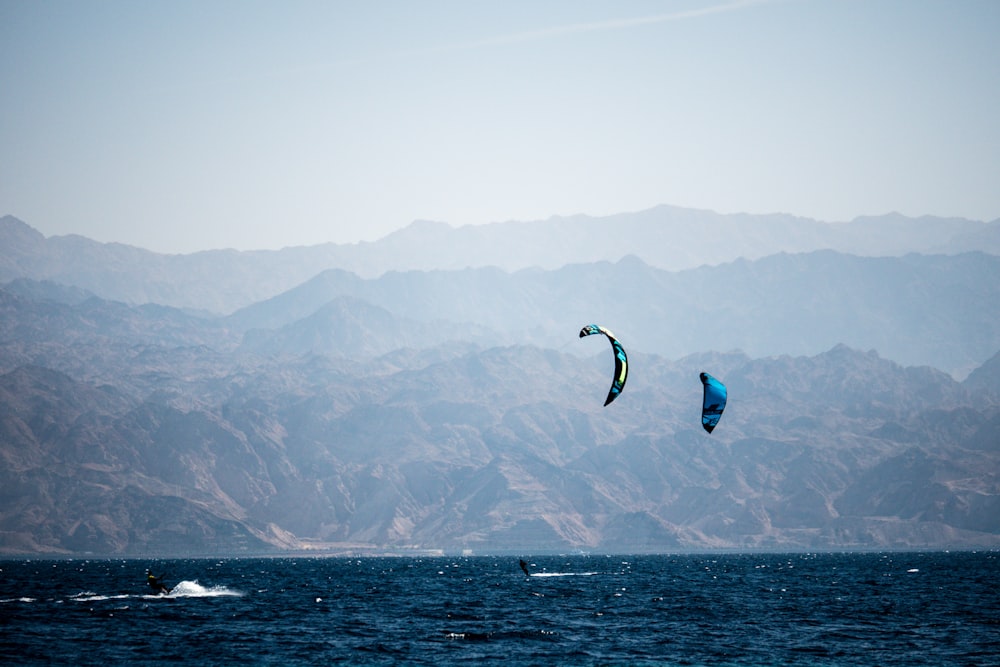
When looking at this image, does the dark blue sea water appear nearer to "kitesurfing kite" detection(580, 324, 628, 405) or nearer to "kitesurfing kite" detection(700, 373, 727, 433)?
"kitesurfing kite" detection(700, 373, 727, 433)

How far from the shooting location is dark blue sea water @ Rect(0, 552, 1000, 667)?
237 feet

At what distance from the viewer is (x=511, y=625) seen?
9006cm

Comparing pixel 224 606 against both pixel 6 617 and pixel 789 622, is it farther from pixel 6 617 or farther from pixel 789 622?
pixel 789 622

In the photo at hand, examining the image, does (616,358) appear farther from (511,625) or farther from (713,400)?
(511,625)

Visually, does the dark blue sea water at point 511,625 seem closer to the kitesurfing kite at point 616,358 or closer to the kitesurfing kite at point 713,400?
the kitesurfing kite at point 713,400

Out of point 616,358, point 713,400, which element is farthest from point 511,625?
point 713,400

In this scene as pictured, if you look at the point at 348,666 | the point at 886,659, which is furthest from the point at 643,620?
the point at 348,666

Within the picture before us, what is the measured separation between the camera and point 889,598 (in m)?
120

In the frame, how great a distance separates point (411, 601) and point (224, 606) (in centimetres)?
1884

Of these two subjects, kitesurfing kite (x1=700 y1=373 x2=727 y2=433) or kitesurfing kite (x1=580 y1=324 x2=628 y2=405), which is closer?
kitesurfing kite (x1=580 y1=324 x2=628 y2=405)

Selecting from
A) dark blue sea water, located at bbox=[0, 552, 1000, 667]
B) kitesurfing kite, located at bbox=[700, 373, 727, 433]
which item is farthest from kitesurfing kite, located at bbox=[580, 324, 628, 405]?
dark blue sea water, located at bbox=[0, 552, 1000, 667]

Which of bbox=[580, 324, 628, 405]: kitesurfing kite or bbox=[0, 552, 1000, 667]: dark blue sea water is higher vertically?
bbox=[580, 324, 628, 405]: kitesurfing kite

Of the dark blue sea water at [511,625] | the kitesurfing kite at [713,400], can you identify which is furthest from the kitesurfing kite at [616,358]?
the dark blue sea water at [511,625]

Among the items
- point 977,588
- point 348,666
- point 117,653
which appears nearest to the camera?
point 348,666
